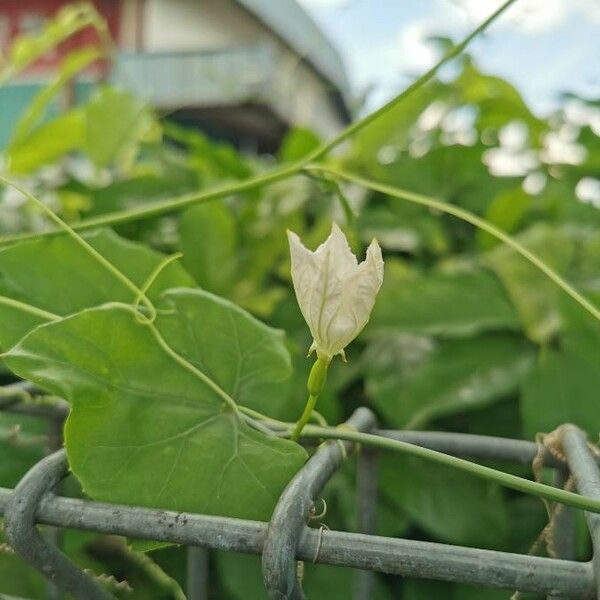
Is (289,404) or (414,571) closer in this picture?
(414,571)

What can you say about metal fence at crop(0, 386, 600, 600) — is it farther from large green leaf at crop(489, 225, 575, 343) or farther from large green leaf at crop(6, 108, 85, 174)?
large green leaf at crop(6, 108, 85, 174)

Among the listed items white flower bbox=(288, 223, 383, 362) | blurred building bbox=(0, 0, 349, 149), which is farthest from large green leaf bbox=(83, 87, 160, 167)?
blurred building bbox=(0, 0, 349, 149)

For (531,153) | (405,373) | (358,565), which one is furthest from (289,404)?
(531,153)

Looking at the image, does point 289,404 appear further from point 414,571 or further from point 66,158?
point 66,158

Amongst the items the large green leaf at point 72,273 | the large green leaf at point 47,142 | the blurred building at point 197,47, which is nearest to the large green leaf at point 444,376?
the large green leaf at point 72,273

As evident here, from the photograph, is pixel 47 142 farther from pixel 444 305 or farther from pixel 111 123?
pixel 444 305

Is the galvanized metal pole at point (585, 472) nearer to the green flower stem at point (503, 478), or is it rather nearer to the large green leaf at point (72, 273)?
the green flower stem at point (503, 478)

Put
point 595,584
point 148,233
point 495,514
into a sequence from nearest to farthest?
1. point 595,584
2. point 495,514
3. point 148,233
